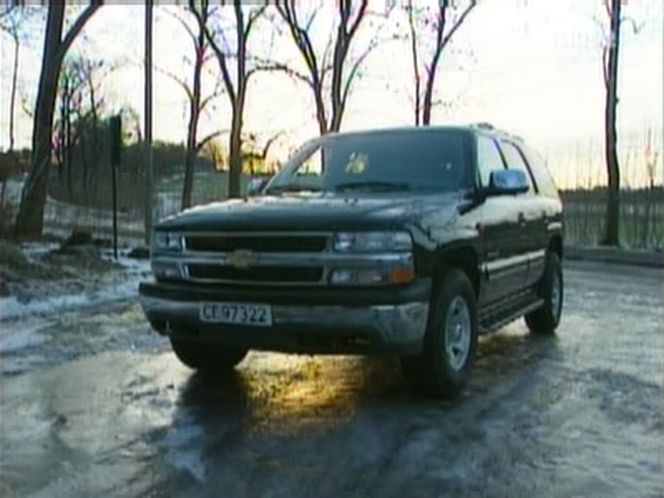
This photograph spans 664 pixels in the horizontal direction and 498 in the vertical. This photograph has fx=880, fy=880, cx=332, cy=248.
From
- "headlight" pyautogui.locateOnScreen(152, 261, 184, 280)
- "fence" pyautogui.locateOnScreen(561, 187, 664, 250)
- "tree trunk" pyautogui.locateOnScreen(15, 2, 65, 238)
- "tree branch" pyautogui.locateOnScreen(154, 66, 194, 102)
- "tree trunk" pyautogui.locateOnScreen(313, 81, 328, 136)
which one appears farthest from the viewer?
"tree branch" pyautogui.locateOnScreen(154, 66, 194, 102)

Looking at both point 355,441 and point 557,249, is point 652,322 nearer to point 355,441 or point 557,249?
point 557,249

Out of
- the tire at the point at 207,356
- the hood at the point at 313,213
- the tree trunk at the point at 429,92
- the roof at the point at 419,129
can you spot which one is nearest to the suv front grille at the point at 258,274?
the hood at the point at 313,213

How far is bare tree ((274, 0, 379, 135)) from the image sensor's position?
28062mm

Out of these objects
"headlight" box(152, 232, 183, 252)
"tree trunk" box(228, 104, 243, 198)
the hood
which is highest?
"tree trunk" box(228, 104, 243, 198)

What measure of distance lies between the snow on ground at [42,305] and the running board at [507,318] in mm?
3660

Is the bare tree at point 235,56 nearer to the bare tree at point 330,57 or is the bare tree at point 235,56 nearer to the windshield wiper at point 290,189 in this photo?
the bare tree at point 330,57

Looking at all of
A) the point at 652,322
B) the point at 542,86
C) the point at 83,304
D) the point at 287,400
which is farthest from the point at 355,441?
the point at 542,86

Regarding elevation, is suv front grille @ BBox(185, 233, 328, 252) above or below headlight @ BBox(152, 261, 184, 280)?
above

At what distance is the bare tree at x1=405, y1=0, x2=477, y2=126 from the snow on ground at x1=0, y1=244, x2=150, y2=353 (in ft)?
62.5

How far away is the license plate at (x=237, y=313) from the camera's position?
16.5ft

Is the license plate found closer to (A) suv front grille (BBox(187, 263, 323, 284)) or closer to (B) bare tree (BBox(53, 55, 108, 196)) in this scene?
(A) suv front grille (BBox(187, 263, 323, 284))

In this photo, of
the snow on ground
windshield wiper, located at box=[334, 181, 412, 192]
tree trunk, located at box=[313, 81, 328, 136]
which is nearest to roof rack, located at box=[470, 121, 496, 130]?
windshield wiper, located at box=[334, 181, 412, 192]

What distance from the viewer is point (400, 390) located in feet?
18.7

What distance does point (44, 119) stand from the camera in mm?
16266
